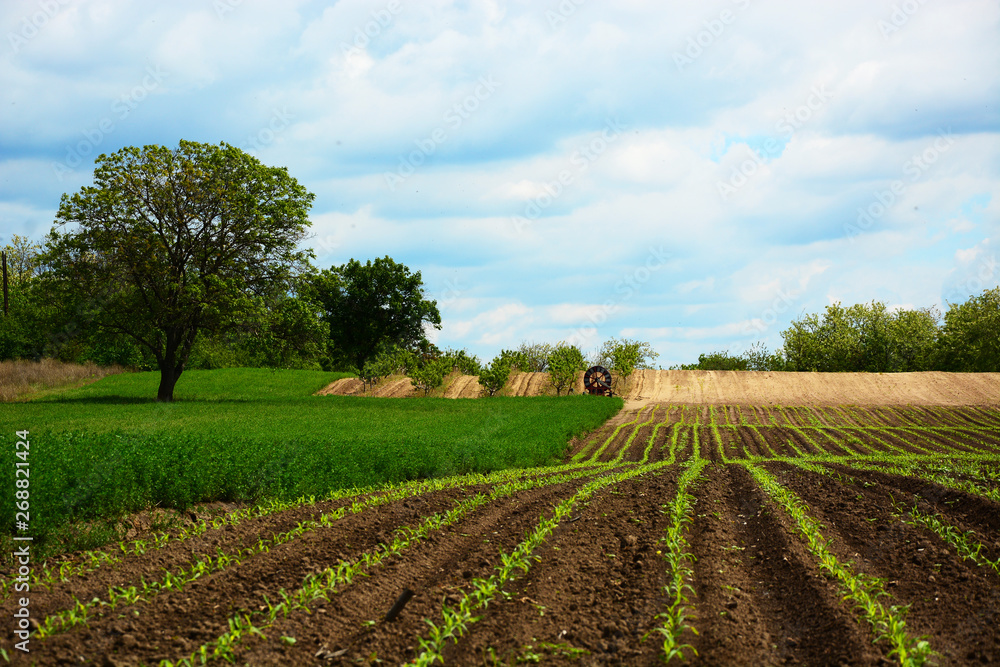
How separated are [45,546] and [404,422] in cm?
1668

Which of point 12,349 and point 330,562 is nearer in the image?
point 330,562

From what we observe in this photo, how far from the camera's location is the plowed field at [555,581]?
20.0ft

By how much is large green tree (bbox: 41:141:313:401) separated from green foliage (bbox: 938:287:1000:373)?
66.0 metres

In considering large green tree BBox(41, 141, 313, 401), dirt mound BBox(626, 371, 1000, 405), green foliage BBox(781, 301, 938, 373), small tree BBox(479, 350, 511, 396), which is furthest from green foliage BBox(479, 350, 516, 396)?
green foliage BBox(781, 301, 938, 373)

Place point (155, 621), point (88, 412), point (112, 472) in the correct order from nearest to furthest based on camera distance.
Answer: point (155, 621), point (112, 472), point (88, 412)

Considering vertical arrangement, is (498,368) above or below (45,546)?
above

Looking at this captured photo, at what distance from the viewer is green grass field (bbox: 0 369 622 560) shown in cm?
1039

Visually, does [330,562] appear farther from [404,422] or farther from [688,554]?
[404,422]

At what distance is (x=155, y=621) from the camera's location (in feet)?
21.8

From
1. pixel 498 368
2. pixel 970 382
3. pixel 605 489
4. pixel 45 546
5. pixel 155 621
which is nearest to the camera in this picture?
pixel 155 621

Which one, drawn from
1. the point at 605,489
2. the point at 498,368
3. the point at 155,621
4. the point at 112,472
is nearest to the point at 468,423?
the point at 605,489

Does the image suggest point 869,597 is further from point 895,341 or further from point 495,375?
point 895,341

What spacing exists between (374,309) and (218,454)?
59393 millimetres

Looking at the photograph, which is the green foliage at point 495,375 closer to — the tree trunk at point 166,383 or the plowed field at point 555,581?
the tree trunk at point 166,383
